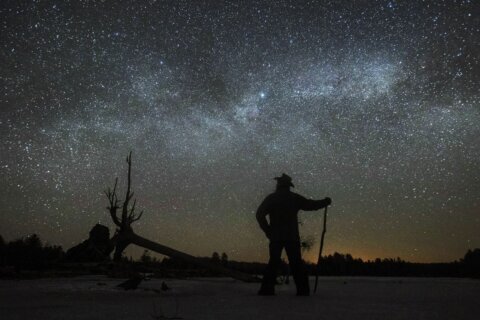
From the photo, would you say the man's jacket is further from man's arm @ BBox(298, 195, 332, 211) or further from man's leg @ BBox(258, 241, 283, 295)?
man's leg @ BBox(258, 241, 283, 295)

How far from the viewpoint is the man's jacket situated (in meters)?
7.96

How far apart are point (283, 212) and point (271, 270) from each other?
4.02 ft

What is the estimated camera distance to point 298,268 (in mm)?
7734

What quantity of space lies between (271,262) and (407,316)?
3.79 m

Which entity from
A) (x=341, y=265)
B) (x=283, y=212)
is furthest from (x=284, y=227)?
(x=341, y=265)

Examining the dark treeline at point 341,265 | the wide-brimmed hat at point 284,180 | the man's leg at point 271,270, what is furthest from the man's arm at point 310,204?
the dark treeline at point 341,265

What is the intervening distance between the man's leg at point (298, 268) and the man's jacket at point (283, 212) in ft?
0.55

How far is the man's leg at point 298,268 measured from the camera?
7.50m

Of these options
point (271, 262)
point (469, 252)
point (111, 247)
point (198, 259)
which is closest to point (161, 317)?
point (271, 262)

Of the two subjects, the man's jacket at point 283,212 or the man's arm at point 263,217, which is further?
the man's arm at point 263,217

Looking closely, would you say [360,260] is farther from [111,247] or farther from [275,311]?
[275,311]

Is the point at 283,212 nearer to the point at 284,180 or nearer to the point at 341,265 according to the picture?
the point at 284,180

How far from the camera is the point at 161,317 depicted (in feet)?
12.2

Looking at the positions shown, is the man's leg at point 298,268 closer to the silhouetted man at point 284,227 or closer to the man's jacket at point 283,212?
the silhouetted man at point 284,227
